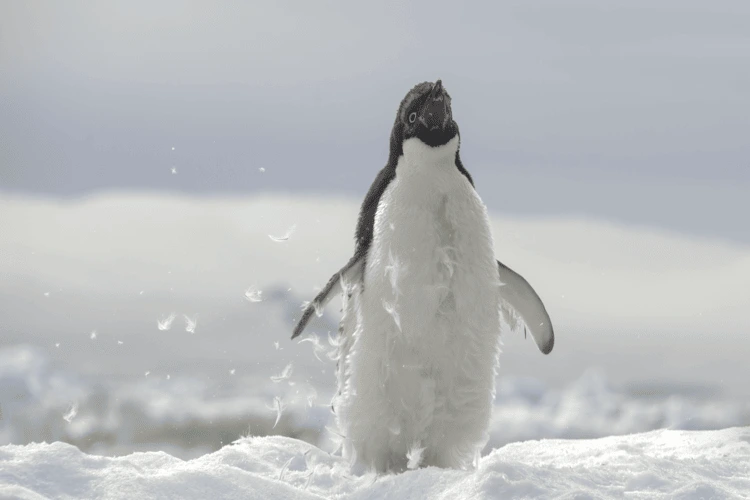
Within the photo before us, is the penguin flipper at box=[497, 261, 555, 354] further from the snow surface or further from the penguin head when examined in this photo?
the snow surface

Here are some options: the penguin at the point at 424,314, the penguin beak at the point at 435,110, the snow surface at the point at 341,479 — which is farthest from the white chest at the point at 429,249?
the snow surface at the point at 341,479

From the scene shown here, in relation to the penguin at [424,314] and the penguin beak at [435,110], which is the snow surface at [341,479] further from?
the penguin beak at [435,110]

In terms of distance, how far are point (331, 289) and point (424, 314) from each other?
0.69 meters

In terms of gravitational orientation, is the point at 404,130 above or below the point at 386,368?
above

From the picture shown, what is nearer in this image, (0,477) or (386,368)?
(0,477)

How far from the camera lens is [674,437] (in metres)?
4.94

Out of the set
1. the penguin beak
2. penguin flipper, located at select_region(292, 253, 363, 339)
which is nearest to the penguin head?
the penguin beak

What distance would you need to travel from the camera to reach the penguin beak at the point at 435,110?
12.0 feet

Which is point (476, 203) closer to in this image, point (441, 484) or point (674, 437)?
point (441, 484)

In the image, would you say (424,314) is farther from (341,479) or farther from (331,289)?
(341,479)

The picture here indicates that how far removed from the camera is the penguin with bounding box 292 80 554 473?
11.8 ft

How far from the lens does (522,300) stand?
4.39 meters

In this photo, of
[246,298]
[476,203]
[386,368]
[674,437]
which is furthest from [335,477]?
[674,437]

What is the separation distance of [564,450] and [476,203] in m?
1.73
